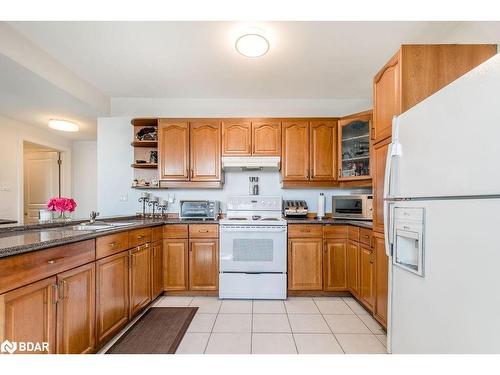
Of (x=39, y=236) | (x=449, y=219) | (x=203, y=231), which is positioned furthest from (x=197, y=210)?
(x=449, y=219)

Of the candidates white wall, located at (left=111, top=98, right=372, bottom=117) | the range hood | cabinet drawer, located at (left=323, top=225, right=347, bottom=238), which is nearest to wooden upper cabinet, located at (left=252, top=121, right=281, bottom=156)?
the range hood

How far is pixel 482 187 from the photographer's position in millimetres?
936

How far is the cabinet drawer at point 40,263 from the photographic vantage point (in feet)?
3.62

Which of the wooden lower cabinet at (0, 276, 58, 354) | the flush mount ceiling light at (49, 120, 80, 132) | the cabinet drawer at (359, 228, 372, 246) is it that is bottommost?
the wooden lower cabinet at (0, 276, 58, 354)

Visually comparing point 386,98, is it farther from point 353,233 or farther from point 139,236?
point 139,236

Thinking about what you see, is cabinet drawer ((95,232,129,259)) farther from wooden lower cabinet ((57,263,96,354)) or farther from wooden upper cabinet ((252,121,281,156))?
wooden upper cabinet ((252,121,281,156))

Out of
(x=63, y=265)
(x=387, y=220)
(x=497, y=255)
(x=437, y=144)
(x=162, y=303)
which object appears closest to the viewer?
(x=497, y=255)

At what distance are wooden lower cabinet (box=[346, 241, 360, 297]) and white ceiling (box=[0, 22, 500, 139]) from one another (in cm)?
197

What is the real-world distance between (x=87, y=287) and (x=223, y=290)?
1.49 metres

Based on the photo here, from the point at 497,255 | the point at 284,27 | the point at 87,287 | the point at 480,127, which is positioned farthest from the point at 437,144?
the point at 87,287

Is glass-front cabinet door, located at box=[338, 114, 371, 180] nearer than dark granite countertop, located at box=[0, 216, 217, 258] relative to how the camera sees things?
No

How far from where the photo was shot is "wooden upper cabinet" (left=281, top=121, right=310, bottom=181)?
320 cm

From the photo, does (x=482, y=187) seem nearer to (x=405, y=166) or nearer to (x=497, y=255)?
(x=497, y=255)

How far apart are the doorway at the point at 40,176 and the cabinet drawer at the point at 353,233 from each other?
5.63 metres
